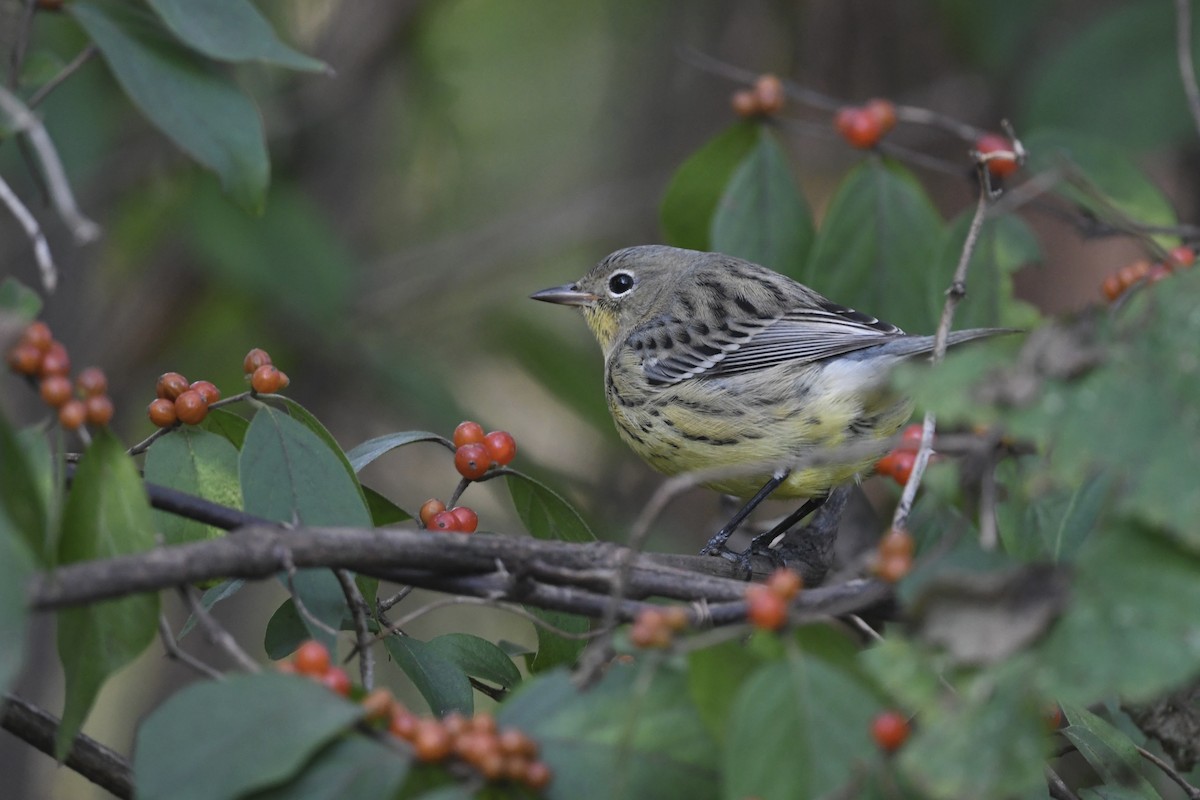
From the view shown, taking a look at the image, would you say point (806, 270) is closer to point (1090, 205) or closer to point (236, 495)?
point (1090, 205)

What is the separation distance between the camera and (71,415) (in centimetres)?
193

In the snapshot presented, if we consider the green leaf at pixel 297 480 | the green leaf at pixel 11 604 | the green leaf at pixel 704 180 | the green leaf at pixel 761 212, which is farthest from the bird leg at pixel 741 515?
the green leaf at pixel 11 604

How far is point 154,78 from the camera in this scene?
9.16ft

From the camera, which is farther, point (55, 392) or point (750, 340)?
point (750, 340)

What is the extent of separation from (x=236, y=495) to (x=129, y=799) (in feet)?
2.06

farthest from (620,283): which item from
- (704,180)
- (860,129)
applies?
(860,129)

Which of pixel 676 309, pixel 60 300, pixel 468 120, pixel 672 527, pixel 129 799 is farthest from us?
pixel 468 120

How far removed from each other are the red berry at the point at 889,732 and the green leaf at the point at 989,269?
1.99 metres

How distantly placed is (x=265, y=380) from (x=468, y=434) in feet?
1.75

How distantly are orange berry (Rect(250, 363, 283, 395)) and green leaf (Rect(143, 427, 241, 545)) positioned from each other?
135mm

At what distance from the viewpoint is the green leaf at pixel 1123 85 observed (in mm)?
5027

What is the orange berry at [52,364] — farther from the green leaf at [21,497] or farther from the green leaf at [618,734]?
the green leaf at [618,734]

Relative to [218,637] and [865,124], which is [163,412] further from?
[865,124]

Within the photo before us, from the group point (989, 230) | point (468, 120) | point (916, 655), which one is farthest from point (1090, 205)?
point (468, 120)
